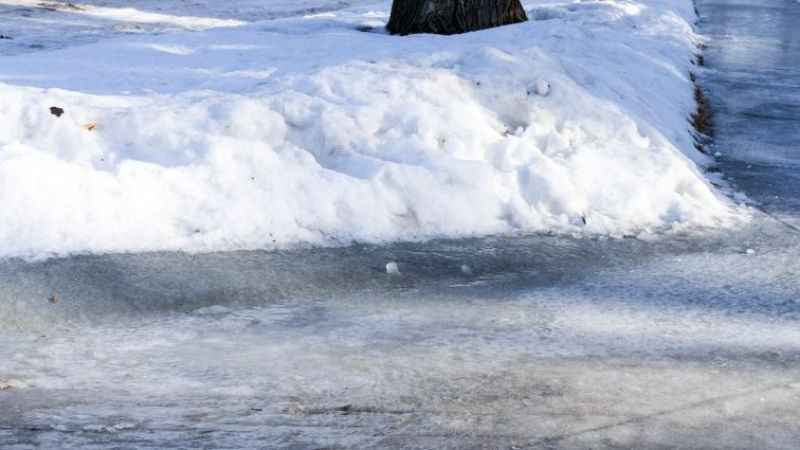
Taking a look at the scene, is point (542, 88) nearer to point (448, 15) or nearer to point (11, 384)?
point (448, 15)

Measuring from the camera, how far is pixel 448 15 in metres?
10.7

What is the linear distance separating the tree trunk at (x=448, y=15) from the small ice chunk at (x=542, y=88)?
3.48 meters

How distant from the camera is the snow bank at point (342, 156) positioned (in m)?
5.60

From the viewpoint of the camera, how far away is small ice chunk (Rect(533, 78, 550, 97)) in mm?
7289

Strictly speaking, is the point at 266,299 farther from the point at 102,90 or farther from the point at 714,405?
the point at 102,90

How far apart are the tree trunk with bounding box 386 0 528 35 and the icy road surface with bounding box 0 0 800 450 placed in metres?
4.99

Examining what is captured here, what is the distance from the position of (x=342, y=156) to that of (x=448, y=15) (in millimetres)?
4717

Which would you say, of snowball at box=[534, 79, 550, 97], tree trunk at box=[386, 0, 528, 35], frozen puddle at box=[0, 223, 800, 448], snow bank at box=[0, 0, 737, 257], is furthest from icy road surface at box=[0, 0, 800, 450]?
tree trunk at box=[386, 0, 528, 35]

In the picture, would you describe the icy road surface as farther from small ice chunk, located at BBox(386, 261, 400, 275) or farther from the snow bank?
the snow bank

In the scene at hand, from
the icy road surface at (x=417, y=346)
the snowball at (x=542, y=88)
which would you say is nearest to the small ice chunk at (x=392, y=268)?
the icy road surface at (x=417, y=346)

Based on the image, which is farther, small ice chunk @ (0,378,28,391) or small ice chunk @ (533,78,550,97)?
small ice chunk @ (533,78,550,97)

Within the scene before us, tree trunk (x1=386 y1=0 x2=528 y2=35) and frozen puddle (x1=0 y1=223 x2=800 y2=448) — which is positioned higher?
tree trunk (x1=386 y1=0 x2=528 y2=35)

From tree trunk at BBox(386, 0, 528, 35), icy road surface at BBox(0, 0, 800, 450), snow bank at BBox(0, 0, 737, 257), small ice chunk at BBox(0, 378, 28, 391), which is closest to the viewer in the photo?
icy road surface at BBox(0, 0, 800, 450)

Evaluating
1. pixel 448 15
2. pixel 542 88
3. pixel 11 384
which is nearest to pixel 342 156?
pixel 542 88
